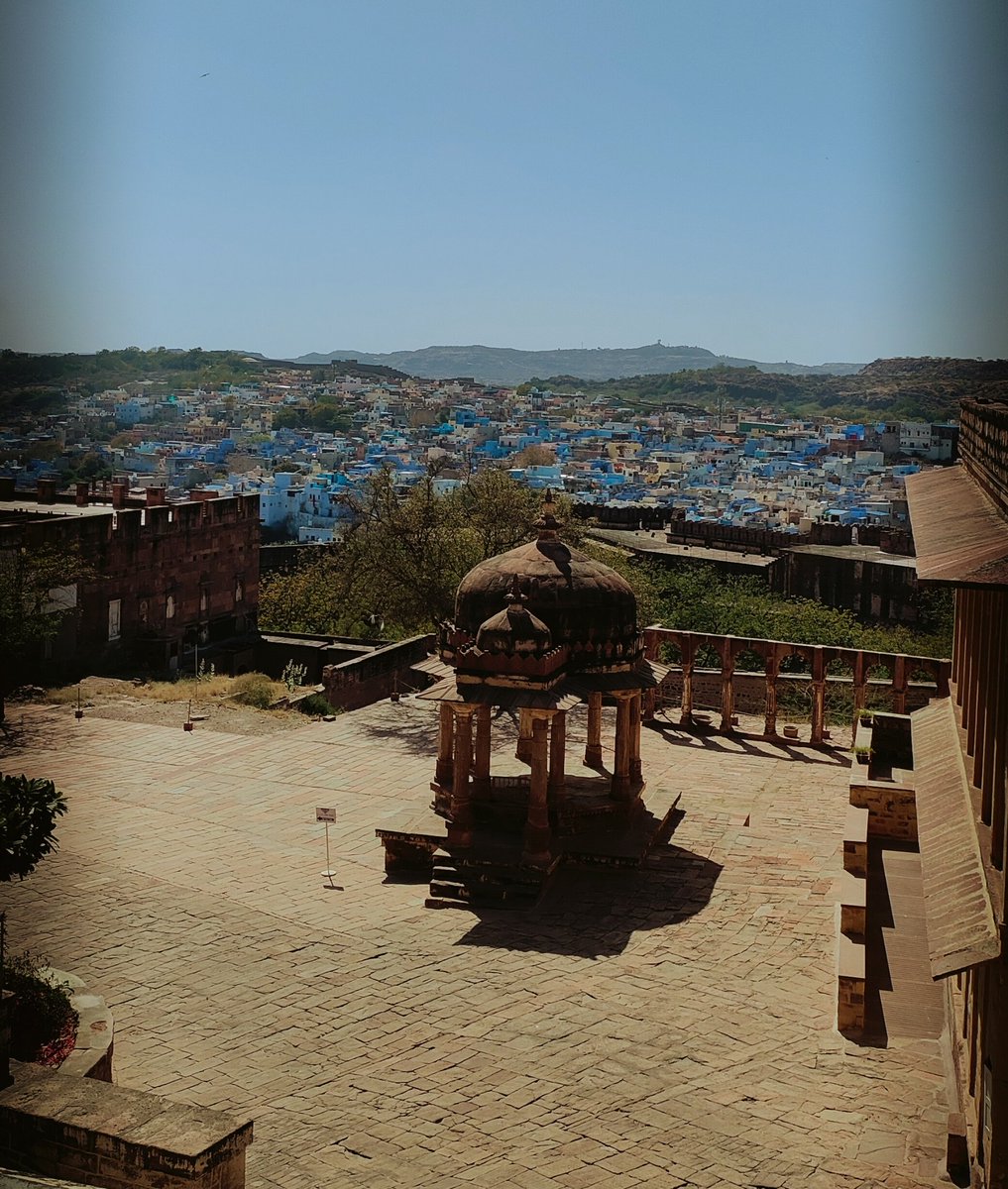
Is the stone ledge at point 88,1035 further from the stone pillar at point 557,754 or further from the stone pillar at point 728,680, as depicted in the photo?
the stone pillar at point 728,680

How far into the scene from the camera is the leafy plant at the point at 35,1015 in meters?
8.31

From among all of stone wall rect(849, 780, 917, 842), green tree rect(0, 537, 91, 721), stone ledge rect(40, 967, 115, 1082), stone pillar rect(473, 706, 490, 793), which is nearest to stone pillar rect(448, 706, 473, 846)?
stone pillar rect(473, 706, 490, 793)

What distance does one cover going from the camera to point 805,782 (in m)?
18.1

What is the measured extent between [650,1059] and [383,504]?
17.8 m

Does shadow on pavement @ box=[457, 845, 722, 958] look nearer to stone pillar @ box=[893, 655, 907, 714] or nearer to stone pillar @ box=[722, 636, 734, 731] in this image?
stone pillar @ box=[722, 636, 734, 731]

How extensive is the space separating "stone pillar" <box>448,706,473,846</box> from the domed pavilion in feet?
0.05

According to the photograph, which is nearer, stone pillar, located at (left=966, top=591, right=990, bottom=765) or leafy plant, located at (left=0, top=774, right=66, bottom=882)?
leafy plant, located at (left=0, top=774, right=66, bottom=882)

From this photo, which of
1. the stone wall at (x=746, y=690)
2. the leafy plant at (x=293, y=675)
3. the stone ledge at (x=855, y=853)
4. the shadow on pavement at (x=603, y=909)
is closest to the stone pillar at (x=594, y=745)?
the shadow on pavement at (x=603, y=909)

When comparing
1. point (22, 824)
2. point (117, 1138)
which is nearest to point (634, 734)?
point (22, 824)

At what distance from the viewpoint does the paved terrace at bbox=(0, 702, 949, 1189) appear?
27.0 feet

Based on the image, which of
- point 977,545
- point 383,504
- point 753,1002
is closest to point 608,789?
point 753,1002

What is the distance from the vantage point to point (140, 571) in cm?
2808

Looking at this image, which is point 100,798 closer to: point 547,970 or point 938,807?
point 547,970

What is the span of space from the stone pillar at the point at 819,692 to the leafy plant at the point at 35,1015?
1375 centimetres
